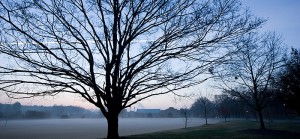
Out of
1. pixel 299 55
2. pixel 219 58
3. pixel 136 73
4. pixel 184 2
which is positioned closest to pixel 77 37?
pixel 136 73

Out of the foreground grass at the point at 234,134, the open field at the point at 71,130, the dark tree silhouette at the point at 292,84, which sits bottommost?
the open field at the point at 71,130

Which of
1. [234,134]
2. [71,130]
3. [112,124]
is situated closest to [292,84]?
[234,134]

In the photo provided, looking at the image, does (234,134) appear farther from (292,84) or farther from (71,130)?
(71,130)

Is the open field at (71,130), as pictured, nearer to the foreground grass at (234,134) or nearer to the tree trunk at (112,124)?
the foreground grass at (234,134)

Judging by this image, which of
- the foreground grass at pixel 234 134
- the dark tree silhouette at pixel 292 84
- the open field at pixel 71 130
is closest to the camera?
the foreground grass at pixel 234 134

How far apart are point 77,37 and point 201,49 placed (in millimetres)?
4825

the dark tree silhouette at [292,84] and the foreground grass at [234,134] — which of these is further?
the dark tree silhouette at [292,84]

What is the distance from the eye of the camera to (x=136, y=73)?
9914mm

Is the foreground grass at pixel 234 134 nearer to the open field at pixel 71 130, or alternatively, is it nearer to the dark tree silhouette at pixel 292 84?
the dark tree silhouette at pixel 292 84

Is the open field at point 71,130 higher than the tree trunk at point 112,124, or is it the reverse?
the tree trunk at point 112,124

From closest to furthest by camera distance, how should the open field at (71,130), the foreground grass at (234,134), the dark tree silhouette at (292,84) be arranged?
the foreground grass at (234,134), the dark tree silhouette at (292,84), the open field at (71,130)

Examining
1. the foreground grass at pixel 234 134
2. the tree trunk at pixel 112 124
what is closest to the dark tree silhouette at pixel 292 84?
the foreground grass at pixel 234 134

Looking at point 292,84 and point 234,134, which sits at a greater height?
point 292,84

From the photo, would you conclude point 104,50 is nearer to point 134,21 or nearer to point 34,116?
point 134,21
